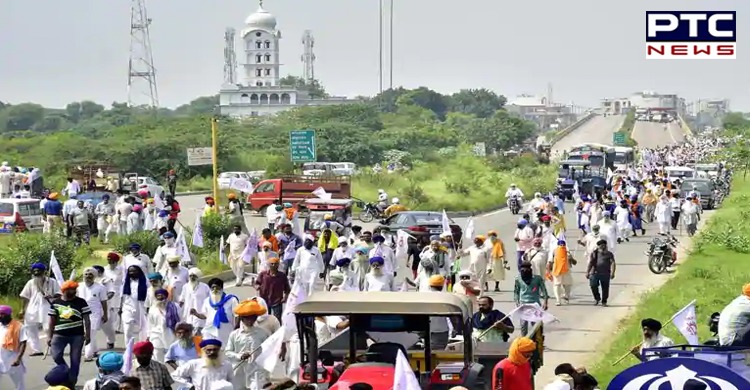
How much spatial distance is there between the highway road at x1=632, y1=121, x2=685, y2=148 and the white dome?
50386 millimetres

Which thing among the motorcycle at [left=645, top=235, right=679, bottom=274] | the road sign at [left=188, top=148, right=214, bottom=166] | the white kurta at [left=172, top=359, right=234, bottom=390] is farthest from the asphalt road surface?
the road sign at [left=188, top=148, right=214, bottom=166]

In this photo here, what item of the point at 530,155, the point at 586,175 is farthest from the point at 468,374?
the point at 530,155

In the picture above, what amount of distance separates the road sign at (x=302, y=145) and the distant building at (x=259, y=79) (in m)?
109

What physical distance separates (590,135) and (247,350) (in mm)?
148009

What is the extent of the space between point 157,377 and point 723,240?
78.4ft

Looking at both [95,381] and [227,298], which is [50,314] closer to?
[227,298]

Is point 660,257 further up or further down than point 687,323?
further down

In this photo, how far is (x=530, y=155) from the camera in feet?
278

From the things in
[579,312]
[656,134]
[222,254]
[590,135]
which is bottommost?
[579,312]

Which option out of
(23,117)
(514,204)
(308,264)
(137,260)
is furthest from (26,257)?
(23,117)

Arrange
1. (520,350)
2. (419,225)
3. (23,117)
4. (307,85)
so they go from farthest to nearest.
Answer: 1. (307,85)
2. (23,117)
3. (419,225)
4. (520,350)

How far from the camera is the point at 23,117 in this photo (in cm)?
16562

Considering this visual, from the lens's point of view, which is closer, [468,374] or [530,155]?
[468,374]

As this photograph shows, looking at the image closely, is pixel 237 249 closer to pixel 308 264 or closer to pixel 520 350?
pixel 308 264
